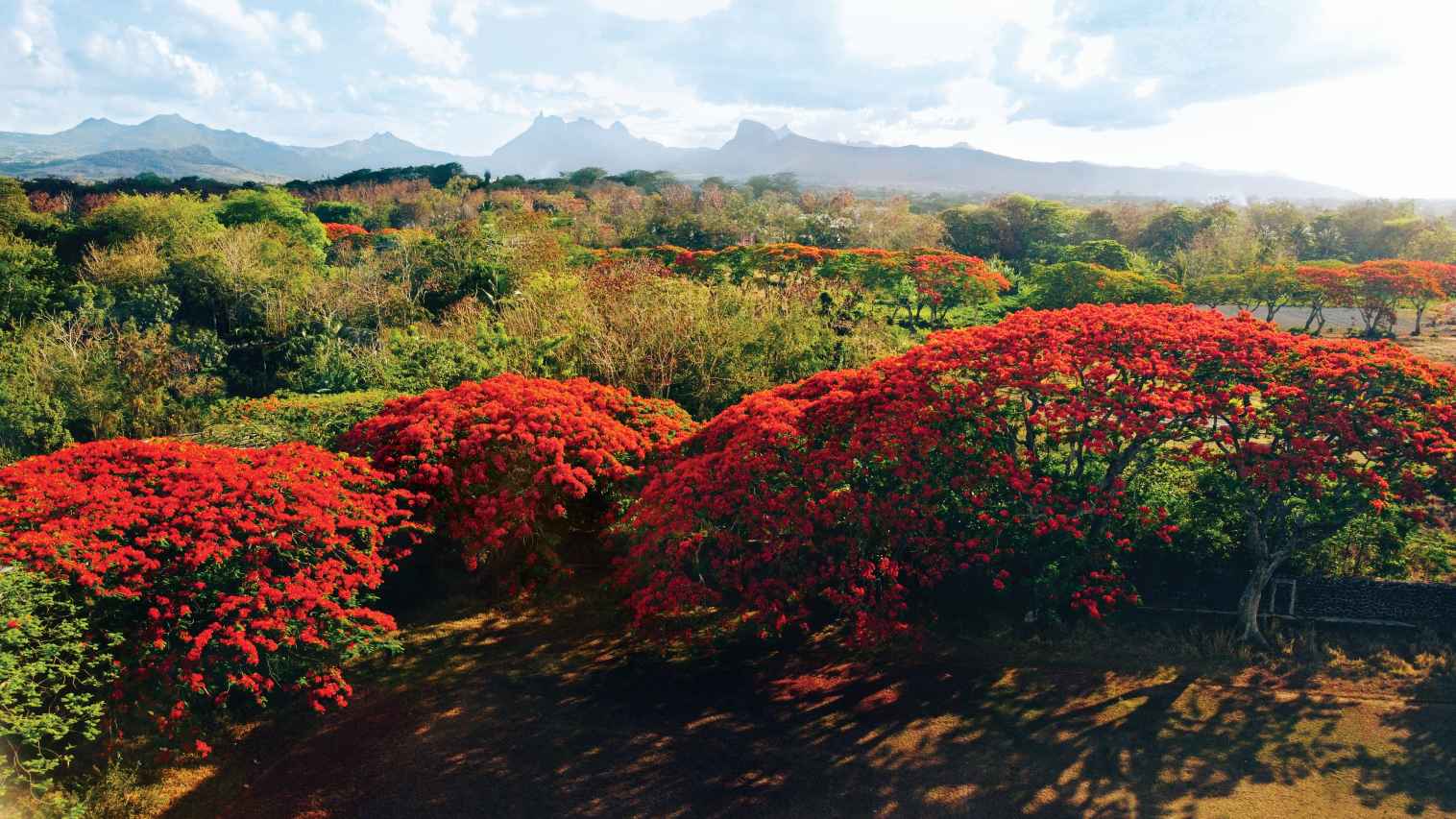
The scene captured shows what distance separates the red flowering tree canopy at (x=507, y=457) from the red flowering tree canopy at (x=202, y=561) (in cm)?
132

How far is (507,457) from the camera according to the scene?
35.2 ft

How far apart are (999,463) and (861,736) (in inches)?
148

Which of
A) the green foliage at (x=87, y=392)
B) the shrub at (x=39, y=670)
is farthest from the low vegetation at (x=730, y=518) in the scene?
the green foliage at (x=87, y=392)

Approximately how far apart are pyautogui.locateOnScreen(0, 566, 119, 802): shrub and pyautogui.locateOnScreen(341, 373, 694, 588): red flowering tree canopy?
3.95 m

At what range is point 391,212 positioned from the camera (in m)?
58.7

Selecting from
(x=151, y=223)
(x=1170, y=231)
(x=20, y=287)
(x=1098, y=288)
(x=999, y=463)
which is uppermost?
(x=1170, y=231)

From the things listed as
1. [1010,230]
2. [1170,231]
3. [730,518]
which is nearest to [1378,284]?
[1170,231]

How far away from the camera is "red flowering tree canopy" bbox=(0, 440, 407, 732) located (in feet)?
24.7

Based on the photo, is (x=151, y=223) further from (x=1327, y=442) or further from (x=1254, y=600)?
(x=1327, y=442)

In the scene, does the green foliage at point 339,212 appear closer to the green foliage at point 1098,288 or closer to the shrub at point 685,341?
the shrub at point 685,341

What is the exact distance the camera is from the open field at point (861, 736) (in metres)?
7.39

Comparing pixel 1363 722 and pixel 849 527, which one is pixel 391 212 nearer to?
pixel 849 527

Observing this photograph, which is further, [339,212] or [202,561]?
[339,212]

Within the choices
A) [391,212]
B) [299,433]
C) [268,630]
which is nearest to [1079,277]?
[299,433]
